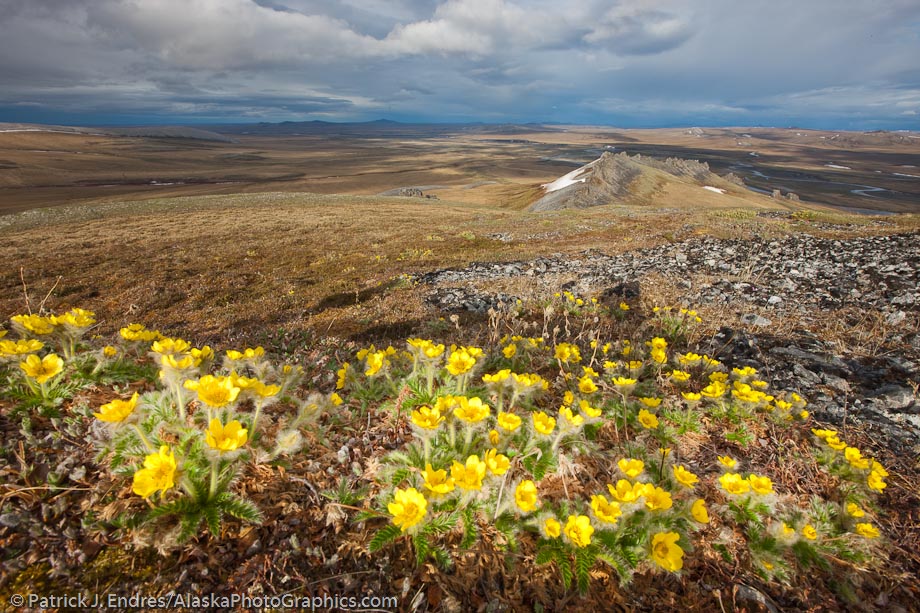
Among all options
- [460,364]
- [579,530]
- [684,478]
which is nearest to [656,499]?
[684,478]

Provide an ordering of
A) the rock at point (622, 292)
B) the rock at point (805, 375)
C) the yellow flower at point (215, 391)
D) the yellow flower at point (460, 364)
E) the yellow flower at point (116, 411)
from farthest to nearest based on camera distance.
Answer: the rock at point (622, 292) → the rock at point (805, 375) → the yellow flower at point (460, 364) → the yellow flower at point (215, 391) → the yellow flower at point (116, 411)

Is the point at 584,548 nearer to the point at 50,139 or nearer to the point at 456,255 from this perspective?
the point at 456,255

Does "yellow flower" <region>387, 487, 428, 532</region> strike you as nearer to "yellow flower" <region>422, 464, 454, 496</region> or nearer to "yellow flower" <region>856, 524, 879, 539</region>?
"yellow flower" <region>422, 464, 454, 496</region>

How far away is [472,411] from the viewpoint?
10.7 feet

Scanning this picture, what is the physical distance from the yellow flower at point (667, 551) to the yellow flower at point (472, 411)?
1.41 meters

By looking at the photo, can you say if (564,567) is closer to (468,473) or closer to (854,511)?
(468,473)

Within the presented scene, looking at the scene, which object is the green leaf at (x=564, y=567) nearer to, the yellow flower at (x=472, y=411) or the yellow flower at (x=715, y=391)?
the yellow flower at (x=472, y=411)

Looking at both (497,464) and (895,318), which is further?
(895,318)

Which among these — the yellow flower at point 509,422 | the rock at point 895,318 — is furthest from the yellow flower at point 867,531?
the rock at point 895,318

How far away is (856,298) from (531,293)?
7033mm

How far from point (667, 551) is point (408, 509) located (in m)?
1.75

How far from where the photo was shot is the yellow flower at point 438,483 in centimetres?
276

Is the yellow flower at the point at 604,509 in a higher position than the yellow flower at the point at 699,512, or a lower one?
higher

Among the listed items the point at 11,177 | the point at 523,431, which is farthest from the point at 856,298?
the point at 11,177
